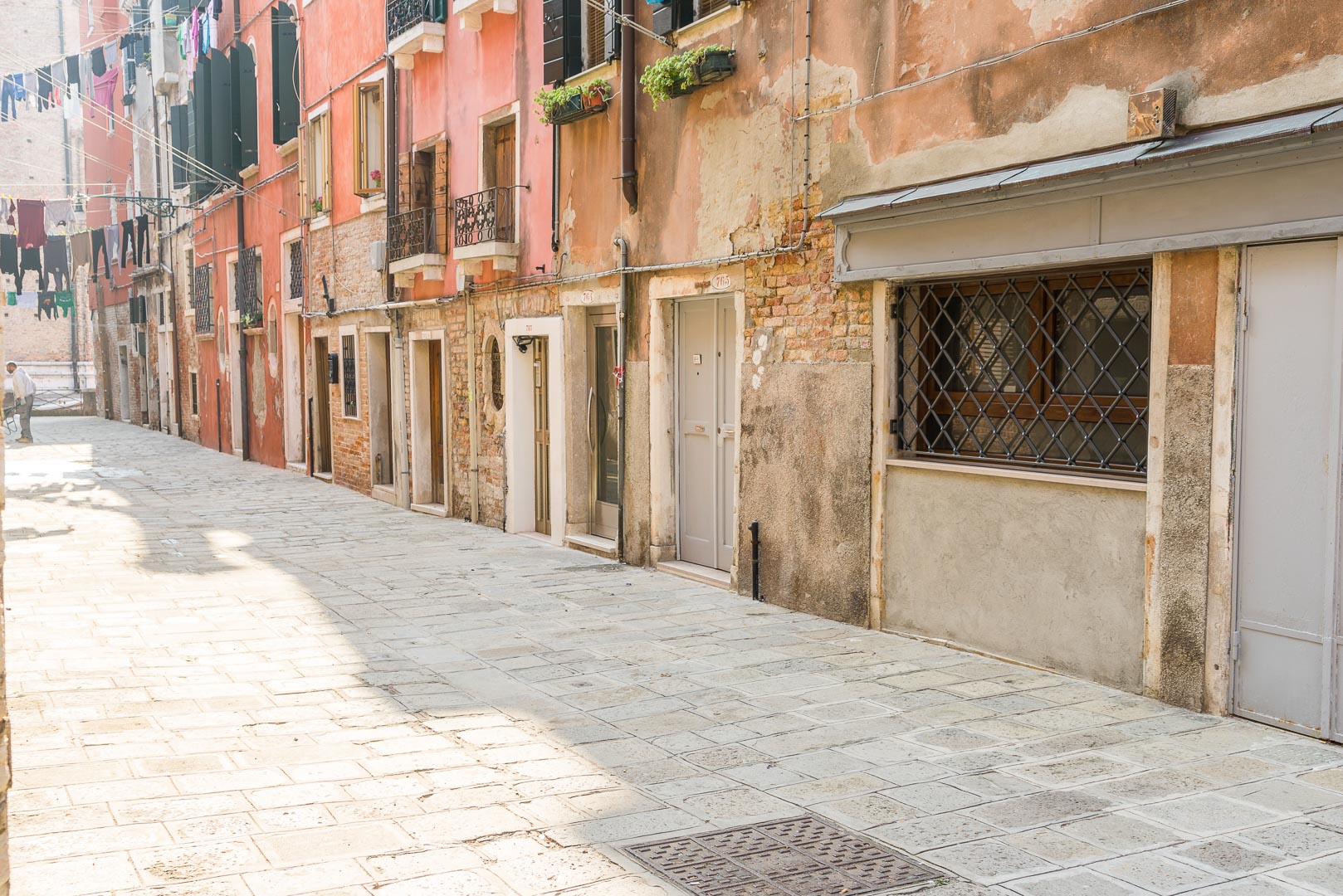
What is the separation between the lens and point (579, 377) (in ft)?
36.3

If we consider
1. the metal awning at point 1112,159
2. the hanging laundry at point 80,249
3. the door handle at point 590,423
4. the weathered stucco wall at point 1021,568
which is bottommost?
the weathered stucco wall at point 1021,568

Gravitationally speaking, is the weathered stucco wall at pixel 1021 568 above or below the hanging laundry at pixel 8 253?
below

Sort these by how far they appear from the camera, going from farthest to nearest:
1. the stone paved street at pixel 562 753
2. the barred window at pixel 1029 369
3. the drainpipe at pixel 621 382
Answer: the drainpipe at pixel 621 382, the barred window at pixel 1029 369, the stone paved street at pixel 562 753

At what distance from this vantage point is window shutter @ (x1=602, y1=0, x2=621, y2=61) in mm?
9969

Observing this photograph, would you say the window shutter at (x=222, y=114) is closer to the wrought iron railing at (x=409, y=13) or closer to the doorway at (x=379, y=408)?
the doorway at (x=379, y=408)

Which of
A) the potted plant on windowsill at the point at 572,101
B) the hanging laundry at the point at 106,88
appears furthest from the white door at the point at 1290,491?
the hanging laundry at the point at 106,88

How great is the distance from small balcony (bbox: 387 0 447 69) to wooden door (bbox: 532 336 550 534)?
3.84 m

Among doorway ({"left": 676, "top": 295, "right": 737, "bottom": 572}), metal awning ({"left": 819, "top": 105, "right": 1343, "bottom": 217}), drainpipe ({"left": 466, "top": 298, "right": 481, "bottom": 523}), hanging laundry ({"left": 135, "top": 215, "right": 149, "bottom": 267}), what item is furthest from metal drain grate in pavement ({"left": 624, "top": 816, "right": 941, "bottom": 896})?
hanging laundry ({"left": 135, "top": 215, "right": 149, "bottom": 267})

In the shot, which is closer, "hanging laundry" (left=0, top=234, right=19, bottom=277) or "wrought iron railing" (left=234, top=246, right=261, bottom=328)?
"wrought iron railing" (left=234, top=246, right=261, bottom=328)

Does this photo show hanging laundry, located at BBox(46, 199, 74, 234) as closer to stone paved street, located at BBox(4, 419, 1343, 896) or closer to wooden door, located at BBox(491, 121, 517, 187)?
wooden door, located at BBox(491, 121, 517, 187)

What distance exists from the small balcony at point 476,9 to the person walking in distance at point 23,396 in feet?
51.8

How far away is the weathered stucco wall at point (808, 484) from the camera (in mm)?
7480

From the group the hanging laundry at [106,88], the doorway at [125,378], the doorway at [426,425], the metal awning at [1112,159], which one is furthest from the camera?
the doorway at [125,378]

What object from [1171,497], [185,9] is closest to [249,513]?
[1171,497]
